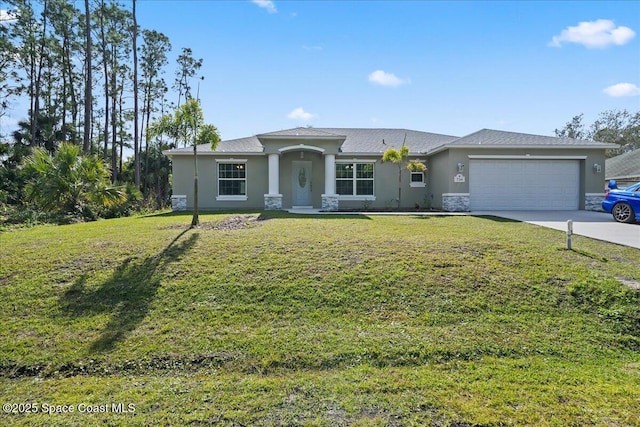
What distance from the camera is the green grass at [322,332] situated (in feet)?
10.8

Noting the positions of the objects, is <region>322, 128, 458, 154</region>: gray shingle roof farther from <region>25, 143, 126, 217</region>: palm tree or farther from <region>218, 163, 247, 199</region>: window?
<region>25, 143, 126, 217</region>: palm tree

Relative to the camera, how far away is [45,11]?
2236cm

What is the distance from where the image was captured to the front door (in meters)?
17.8

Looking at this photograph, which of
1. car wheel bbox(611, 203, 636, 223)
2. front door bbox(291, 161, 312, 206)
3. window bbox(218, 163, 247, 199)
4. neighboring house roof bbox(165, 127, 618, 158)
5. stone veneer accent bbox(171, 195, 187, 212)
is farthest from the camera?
front door bbox(291, 161, 312, 206)

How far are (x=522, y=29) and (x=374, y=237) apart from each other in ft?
31.6

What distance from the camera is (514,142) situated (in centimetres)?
1570

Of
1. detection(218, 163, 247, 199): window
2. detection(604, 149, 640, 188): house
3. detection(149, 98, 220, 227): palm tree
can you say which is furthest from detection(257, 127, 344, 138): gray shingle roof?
detection(604, 149, 640, 188): house

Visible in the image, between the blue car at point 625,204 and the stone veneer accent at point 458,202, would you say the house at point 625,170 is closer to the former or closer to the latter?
the blue car at point 625,204

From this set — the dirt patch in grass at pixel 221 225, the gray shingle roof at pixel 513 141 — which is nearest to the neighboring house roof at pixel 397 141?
the gray shingle roof at pixel 513 141

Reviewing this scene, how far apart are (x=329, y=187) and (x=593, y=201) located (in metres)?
12.1

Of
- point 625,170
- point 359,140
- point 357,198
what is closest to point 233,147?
point 357,198

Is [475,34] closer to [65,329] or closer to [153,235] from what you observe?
[153,235]

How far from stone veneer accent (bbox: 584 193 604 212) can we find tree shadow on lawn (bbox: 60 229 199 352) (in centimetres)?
1757

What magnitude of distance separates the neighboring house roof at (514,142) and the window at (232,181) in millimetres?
9668
